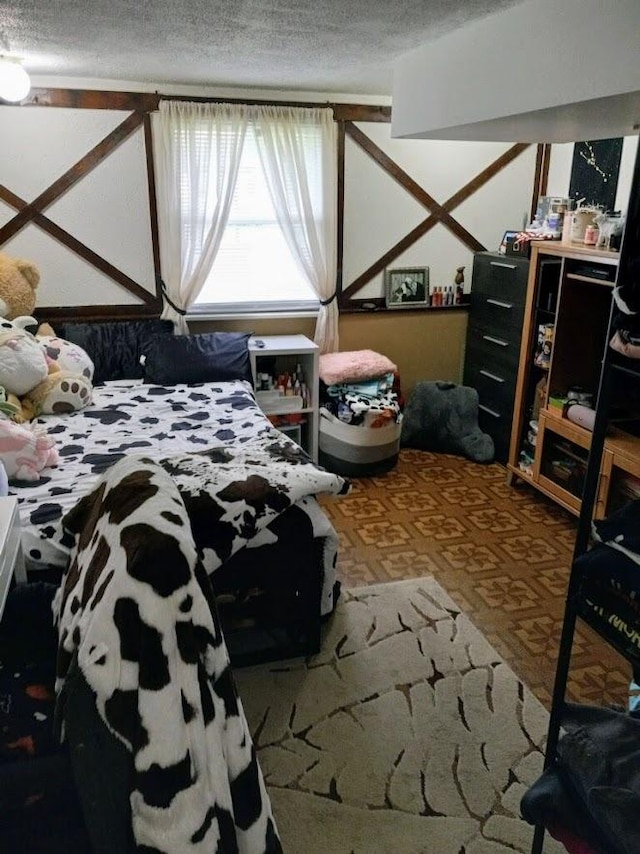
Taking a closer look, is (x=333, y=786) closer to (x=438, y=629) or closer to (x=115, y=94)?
(x=438, y=629)

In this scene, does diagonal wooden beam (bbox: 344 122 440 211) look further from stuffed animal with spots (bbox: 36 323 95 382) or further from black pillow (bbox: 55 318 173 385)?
stuffed animal with spots (bbox: 36 323 95 382)

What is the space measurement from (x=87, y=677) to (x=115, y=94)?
353 cm

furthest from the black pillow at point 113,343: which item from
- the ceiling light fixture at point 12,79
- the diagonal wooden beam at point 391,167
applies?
the diagonal wooden beam at point 391,167

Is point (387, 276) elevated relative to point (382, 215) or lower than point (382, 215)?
lower

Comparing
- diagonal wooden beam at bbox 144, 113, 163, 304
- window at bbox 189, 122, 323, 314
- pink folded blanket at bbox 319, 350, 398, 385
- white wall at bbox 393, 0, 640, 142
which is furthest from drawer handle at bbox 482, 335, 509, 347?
diagonal wooden beam at bbox 144, 113, 163, 304

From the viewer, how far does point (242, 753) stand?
4.60ft

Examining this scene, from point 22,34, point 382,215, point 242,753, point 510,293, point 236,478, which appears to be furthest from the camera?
point 382,215

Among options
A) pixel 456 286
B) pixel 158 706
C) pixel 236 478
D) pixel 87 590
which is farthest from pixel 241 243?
pixel 158 706

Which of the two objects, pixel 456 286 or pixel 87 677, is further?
pixel 456 286

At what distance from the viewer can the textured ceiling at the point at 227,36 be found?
2.04 meters

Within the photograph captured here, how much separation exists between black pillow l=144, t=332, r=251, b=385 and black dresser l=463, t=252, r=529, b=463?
1.61m

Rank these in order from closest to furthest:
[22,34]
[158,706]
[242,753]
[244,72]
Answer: [158,706]
[242,753]
[22,34]
[244,72]

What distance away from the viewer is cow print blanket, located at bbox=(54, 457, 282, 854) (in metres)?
1.23

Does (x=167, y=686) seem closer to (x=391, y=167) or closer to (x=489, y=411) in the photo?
(x=489, y=411)
